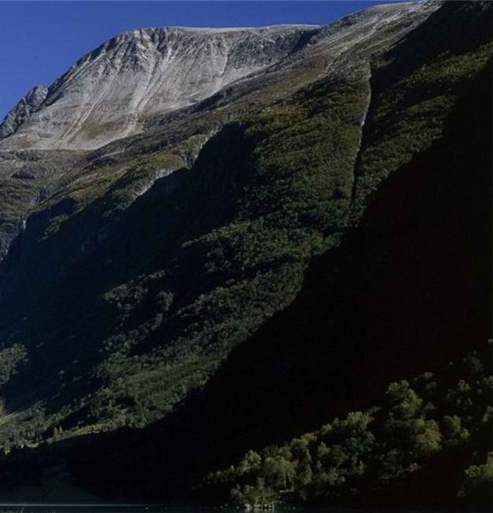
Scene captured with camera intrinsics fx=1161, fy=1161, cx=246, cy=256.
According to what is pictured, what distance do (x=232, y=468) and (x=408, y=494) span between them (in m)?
31.7

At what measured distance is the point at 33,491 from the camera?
566ft

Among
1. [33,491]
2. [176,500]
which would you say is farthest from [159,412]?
[176,500]

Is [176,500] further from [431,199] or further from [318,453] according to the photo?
[431,199]

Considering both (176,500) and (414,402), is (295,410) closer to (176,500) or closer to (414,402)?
(176,500)

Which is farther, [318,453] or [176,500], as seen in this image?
[176,500]

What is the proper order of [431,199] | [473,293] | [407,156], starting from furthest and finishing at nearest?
[407,156]
[431,199]
[473,293]

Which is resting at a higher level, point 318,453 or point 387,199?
point 387,199

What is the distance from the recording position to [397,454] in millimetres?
105562

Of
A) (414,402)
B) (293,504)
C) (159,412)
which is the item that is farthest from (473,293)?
(159,412)

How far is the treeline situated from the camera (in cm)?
10062

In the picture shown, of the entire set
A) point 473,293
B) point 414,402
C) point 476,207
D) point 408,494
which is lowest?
point 408,494

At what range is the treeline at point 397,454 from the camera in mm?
100625

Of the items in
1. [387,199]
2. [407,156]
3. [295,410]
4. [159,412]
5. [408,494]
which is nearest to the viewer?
[408,494]

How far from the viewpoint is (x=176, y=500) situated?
143250 mm
